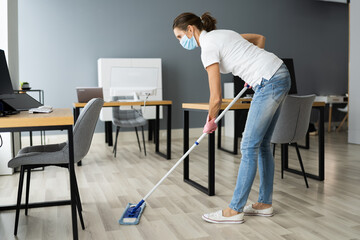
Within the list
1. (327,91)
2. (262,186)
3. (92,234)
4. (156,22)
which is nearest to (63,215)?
(92,234)

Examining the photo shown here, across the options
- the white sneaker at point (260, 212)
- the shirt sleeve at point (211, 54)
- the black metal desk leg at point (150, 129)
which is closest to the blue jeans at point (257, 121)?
the white sneaker at point (260, 212)

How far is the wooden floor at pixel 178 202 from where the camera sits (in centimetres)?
201

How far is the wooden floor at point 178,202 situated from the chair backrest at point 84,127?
49 centimetres

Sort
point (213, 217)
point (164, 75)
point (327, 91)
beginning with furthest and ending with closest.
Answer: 1. point (327, 91)
2. point (164, 75)
3. point (213, 217)

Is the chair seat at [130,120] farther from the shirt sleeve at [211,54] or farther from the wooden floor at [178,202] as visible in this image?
the shirt sleeve at [211,54]

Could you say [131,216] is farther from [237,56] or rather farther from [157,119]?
[157,119]

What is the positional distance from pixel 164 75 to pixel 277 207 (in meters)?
4.14

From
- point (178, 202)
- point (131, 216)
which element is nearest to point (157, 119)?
point (178, 202)

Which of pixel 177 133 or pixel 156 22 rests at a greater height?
pixel 156 22

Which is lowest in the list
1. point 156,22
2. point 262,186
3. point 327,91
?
point 262,186

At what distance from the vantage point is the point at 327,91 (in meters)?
7.43

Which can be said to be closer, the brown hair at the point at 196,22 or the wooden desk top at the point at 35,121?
the wooden desk top at the point at 35,121

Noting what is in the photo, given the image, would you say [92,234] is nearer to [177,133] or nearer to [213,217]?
[213,217]

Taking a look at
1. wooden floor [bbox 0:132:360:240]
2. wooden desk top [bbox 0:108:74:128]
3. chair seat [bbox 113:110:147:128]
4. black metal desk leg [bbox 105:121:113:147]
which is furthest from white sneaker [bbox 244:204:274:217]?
black metal desk leg [bbox 105:121:113:147]
